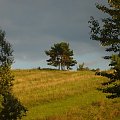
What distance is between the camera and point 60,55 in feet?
452

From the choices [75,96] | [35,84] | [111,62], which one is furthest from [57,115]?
[35,84]

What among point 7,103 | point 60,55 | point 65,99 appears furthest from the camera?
point 60,55

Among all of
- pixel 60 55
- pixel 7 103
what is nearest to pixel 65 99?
pixel 7 103

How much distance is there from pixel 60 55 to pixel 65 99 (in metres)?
75.6

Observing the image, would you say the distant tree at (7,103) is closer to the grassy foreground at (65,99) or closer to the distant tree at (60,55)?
the grassy foreground at (65,99)

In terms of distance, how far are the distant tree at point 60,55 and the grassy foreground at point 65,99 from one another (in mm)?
45135

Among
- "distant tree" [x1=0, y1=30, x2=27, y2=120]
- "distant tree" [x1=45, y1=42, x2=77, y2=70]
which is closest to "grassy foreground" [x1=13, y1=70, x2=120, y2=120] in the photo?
"distant tree" [x1=0, y1=30, x2=27, y2=120]

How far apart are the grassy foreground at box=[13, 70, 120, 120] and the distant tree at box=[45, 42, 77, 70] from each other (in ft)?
148

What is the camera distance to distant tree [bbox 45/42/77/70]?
13532 centimetres

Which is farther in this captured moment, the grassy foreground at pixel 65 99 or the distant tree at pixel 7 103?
the grassy foreground at pixel 65 99

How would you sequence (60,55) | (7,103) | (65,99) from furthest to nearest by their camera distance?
(60,55)
(65,99)
(7,103)

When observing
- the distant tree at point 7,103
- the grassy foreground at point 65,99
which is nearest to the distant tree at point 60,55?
the grassy foreground at point 65,99

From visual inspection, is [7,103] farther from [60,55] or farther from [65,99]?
[60,55]

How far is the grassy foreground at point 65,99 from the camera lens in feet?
168
